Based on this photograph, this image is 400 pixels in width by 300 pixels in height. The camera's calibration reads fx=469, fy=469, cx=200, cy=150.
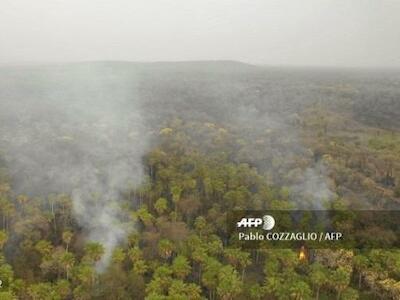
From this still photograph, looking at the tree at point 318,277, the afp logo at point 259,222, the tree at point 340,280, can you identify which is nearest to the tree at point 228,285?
the tree at point 318,277

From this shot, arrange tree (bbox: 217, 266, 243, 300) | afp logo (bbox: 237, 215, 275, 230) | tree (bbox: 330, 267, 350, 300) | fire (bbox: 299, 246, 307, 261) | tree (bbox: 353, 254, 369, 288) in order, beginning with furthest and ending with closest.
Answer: afp logo (bbox: 237, 215, 275, 230)
fire (bbox: 299, 246, 307, 261)
tree (bbox: 353, 254, 369, 288)
tree (bbox: 330, 267, 350, 300)
tree (bbox: 217, 266, 243, 300)

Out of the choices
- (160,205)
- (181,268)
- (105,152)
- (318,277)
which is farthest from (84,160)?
(318,277)

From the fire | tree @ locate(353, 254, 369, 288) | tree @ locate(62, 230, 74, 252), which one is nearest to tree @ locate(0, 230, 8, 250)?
tree @ locate(62, 230, 74, 252)

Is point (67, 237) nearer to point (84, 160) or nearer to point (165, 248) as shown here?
point (165, 248)

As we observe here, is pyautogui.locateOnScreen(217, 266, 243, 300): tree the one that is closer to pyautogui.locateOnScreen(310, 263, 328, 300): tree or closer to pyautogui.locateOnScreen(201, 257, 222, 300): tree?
pyautogui.locateOnScreen(201, 257, 222, 300): tree

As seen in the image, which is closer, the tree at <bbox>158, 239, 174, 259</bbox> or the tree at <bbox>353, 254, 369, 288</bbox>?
the tree at <bbox>353, 254, 369, 288</bbox>

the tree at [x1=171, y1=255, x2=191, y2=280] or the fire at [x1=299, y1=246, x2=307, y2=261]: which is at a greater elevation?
the tree at [x1=171, y1=255, x2=191, y2=280]

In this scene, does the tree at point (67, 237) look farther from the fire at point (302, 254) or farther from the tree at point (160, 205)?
the fire at point (302, 254)

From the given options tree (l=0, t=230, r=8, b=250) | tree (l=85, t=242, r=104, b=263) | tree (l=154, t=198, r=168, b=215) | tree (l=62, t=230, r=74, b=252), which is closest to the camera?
tree (l=85, t=242, r=104, b=263)
